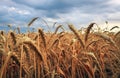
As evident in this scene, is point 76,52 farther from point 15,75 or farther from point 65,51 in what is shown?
point 15,75

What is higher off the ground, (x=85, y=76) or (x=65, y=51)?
(x=65, y=51)

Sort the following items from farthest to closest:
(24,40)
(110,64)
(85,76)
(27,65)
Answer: (110,64) → (85,76) → (27,65) → (24,40)

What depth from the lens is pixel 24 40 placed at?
1773mm

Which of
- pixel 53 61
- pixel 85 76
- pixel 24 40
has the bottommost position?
pixel 85 76

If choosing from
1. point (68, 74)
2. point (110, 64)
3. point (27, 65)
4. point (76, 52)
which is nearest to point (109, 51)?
point (110, 64)

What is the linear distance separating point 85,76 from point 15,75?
2.87ft

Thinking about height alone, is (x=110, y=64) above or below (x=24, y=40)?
below

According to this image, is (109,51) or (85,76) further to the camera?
(109,51)

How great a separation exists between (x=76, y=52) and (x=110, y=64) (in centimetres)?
55

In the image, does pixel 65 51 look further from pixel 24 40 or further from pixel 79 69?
pixel 24 40

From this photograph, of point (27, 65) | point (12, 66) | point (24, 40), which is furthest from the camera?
point (12, 66)

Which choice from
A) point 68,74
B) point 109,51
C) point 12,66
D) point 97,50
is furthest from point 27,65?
point 109,51

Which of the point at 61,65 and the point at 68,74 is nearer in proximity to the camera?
the point at 68,74

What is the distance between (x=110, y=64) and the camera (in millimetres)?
Result: 3584
